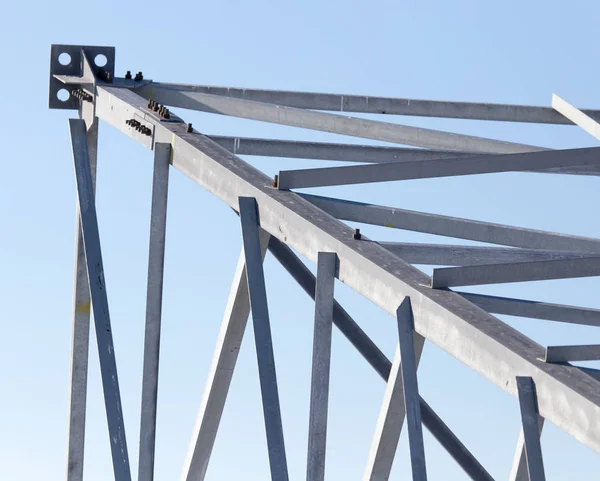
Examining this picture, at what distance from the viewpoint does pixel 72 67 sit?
2438 centimetres

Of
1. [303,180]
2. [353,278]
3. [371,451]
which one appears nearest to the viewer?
[353,278]

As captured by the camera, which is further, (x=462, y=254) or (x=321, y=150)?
(x=321, y=150)

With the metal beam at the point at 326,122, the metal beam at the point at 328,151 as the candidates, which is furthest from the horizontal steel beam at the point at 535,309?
the metal beam at the point at 326,122

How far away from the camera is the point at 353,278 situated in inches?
591

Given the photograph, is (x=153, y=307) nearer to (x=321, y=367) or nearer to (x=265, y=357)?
(x=265, y=357)

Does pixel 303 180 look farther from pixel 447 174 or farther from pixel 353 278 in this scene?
pixel 353 278

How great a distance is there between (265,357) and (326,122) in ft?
25.5

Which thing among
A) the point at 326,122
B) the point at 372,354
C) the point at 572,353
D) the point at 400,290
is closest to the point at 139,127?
the point at 326,122

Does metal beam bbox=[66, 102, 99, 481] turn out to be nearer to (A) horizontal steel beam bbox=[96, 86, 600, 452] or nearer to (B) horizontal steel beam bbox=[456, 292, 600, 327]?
(A) horizontal steel beam bbox=[96, 86, 600, 452]

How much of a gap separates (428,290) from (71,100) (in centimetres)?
1194

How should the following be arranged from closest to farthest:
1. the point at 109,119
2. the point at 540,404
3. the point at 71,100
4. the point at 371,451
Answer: the point at 540,404 < the point at 371,451 < the point at 109,119 < the point at 71,100

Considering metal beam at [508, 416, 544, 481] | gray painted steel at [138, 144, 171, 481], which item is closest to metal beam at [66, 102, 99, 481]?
gray painted steel at [138, 144, 171, 481]

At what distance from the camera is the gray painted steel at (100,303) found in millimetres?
19547

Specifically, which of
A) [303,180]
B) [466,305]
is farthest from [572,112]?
[466,305]
